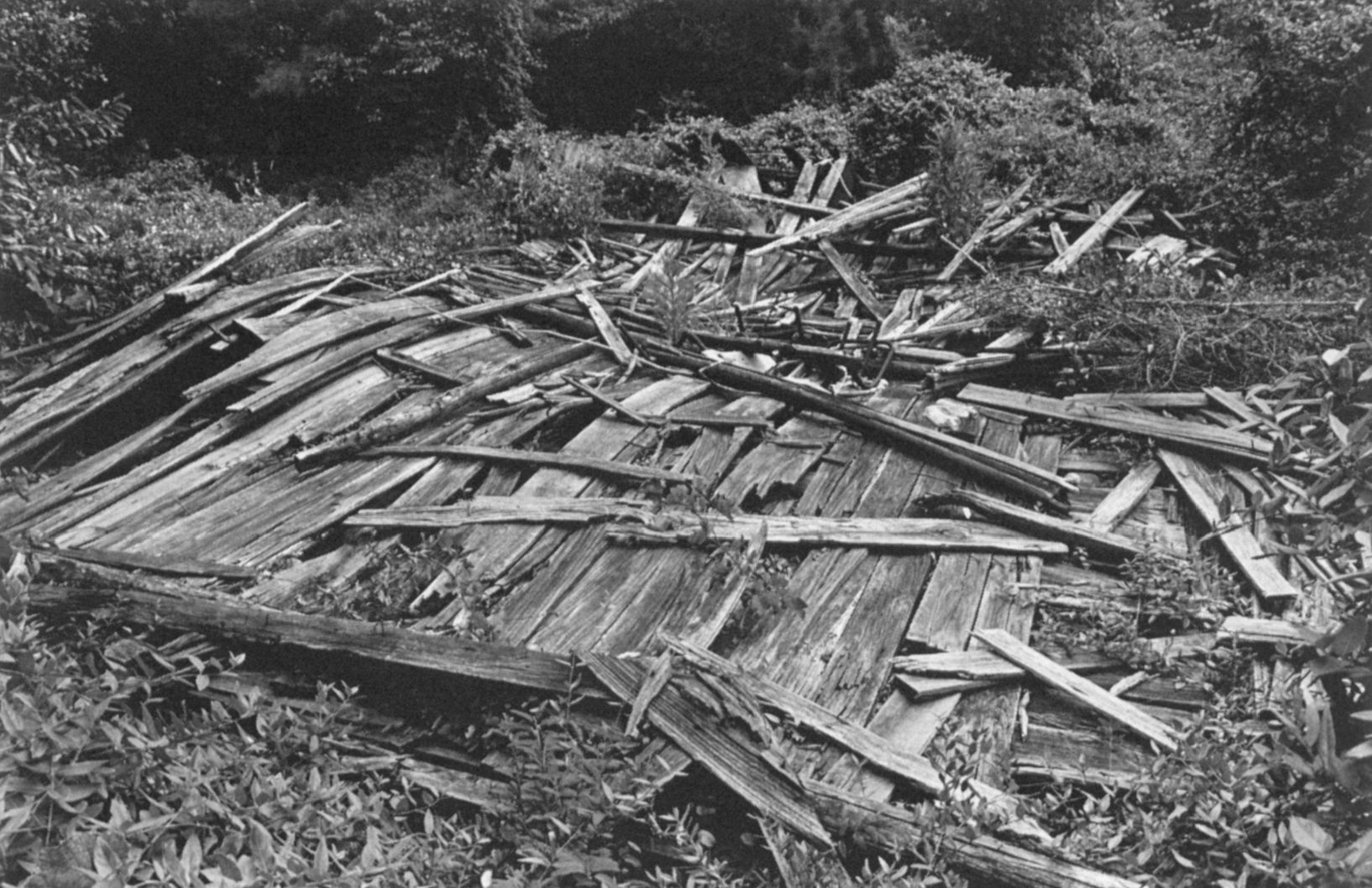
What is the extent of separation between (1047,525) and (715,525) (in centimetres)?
168

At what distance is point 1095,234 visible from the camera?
7.92 metres

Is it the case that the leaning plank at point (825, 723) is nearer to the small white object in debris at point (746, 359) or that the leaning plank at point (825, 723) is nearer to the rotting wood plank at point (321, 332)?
the small white object in debris at point (746, 359)

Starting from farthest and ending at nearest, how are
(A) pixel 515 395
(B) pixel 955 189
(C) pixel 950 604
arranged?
1. (B) pixel 955 189
2. (A) pixel 515 395
3. (C) pixel 950 604

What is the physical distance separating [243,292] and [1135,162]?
8067mm

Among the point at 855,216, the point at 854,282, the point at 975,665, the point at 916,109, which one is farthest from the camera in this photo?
the point at 916,109

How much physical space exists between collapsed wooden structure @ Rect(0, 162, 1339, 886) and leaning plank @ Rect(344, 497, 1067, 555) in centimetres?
2

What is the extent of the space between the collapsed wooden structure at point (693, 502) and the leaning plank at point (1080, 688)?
0.04 ft

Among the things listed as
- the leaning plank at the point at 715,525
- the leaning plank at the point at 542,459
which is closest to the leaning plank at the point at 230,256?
the leaning plank at the point at 542,459

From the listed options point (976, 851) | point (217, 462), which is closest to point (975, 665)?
point (976, 851)

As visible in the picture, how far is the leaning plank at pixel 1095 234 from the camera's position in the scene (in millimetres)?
7367

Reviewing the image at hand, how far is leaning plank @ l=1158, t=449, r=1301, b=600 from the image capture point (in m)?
4.14

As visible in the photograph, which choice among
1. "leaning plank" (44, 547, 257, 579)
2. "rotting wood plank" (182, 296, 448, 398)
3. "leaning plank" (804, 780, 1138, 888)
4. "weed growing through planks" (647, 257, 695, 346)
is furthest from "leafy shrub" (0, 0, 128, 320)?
"leaning plank" (804, 780, 1138, 888)

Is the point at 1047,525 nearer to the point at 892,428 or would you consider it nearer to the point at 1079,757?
the point at 892,428

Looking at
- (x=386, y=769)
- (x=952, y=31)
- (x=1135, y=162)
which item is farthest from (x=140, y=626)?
(x=952, y=31)
